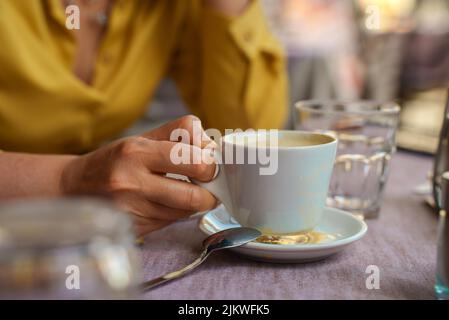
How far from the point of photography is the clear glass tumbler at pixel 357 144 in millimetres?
702

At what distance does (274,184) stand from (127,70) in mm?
692

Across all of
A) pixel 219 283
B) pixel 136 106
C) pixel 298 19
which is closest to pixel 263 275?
pixel 219 283

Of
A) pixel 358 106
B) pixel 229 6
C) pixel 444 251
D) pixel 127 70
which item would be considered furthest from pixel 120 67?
pixel 444 251

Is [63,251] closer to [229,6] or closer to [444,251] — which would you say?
[444,251]

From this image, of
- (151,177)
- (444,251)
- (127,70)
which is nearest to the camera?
(444,251)

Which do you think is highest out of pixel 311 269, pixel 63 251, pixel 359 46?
pixel 359 46

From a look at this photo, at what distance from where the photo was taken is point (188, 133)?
53 centimetres

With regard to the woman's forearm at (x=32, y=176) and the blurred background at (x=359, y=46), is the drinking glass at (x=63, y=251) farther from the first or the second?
the blurred background at (x=359, y=46)

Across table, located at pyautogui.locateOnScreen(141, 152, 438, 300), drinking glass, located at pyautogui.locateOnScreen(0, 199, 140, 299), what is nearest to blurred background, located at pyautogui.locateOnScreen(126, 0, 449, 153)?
table, located at pyautogui.locateOnScreen(141, 152, 438, 300)

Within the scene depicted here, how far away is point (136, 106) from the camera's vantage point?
1.18 metres

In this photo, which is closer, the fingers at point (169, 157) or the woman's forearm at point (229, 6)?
the fingers at point (169, 157)

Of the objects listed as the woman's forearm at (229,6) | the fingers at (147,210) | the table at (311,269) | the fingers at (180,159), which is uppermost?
the woman's forearm at (229,6)

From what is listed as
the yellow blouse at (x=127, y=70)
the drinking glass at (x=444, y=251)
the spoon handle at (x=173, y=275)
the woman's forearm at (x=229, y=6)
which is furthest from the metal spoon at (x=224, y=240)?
the woman's forearm at (x=229, y=6)

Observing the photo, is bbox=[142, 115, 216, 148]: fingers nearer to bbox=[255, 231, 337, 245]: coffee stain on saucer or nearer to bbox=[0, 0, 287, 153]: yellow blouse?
bbox=[255, 231, 337, 245]: coffee stain on saucer
